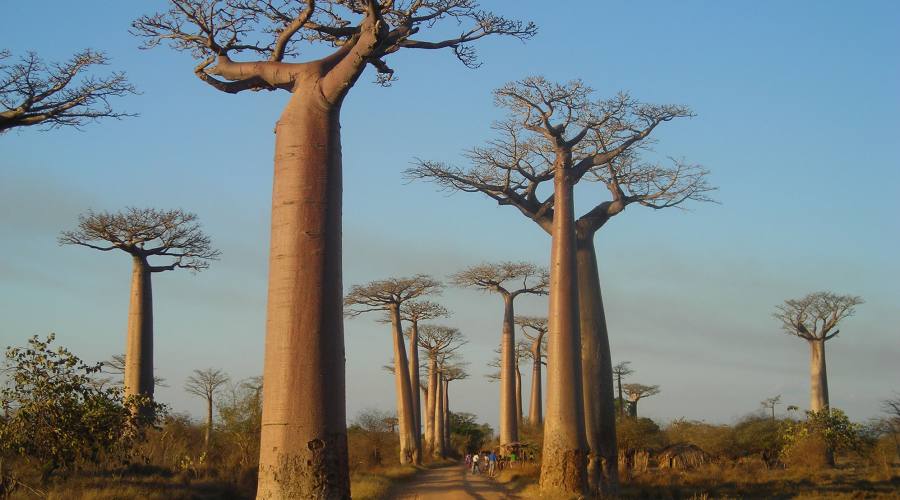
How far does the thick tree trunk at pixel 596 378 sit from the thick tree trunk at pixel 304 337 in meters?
8.48

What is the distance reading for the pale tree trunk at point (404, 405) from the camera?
86.5ft

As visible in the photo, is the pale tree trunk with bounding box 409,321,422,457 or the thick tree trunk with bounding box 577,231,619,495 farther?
the pale tree trunk with bounding box 409,321,422,457

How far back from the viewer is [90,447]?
32.0 feet

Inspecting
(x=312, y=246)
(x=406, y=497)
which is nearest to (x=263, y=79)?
(x=312, y=246)

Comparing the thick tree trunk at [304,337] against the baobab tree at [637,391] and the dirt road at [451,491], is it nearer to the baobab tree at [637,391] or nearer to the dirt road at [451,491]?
the dirt road at [451,491]

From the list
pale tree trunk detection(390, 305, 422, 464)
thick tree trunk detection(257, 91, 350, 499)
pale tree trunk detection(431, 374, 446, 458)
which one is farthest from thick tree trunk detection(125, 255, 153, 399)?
pale tree trunk detection(431, 374, 446, 458)

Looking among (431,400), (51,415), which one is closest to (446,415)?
(431,400)

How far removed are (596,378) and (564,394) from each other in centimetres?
255

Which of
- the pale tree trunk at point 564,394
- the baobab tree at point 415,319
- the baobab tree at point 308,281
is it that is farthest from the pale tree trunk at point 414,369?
the baobab tree at point 308,281

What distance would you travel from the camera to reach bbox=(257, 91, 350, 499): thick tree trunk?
18.1 ft

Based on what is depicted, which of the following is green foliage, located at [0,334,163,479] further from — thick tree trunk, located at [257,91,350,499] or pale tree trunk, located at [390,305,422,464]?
pale tree trunk, located at [390,305,422,464]

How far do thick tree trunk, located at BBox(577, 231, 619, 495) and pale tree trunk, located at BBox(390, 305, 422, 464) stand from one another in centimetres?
1236

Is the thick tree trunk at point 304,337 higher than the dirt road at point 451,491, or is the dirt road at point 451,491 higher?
the thick tree trunk at point 304,337

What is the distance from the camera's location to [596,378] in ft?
47.2
